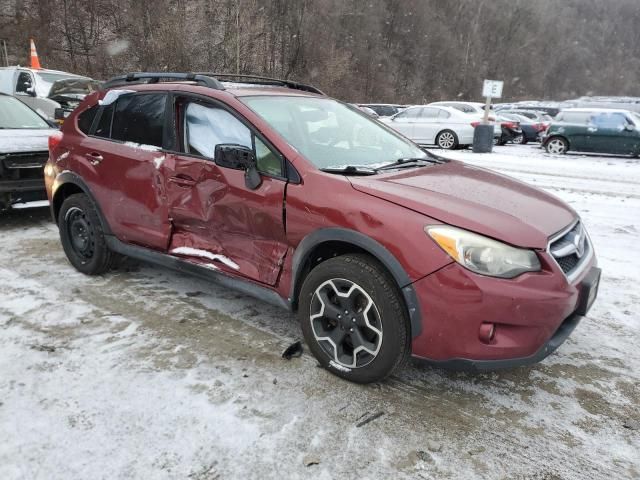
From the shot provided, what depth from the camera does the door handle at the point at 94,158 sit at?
404 centimetres

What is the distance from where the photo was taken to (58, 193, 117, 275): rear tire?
4.16 m

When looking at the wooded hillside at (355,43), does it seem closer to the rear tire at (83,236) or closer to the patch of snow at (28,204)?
the patch of snow at (28,204)

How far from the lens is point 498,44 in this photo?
221ft

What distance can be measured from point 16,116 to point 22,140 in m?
0.97

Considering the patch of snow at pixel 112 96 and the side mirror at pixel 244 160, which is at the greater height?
the patch of snow at pixel 112 96

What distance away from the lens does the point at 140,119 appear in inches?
152

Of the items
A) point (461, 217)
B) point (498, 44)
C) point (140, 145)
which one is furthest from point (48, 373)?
point (498, 44)

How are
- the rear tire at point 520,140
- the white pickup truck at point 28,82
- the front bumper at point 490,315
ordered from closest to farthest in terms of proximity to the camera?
the front bumper at point 490,315 < the white pickup truck at point 28,82 < the rear tire at point 520,140

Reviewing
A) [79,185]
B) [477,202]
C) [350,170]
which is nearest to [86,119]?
[79,185]

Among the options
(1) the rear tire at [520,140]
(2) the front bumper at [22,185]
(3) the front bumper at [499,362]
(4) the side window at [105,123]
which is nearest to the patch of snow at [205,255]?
(4) the side window at [105,123]

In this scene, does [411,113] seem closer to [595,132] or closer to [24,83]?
[595,132]

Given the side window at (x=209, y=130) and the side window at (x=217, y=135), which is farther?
the side window at (x=209, y=130)

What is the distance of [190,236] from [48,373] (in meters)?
1.21

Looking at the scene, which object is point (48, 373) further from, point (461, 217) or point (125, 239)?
point (461, 217)
